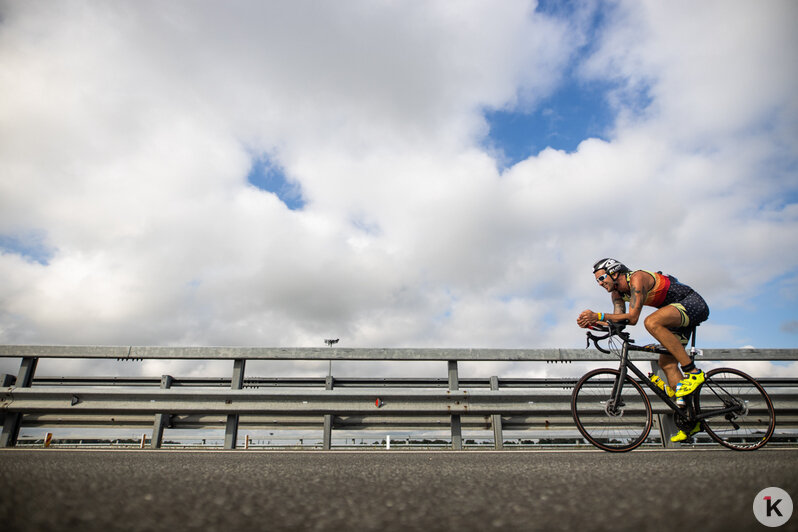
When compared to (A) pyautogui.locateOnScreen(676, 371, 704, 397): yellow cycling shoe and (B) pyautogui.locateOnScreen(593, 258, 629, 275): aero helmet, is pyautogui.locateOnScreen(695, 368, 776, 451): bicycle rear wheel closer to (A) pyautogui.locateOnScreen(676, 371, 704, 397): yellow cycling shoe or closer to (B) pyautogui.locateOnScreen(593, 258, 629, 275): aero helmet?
(A) pyautogui.locateOnScreen(676, 371, 704, 397): yellow cycling shoe

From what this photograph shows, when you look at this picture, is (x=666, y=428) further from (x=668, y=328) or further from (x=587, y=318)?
(x=587, y=318)

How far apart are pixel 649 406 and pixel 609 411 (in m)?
0.38

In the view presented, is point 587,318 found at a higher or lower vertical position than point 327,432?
higher

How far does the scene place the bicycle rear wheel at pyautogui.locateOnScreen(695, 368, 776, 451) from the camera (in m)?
4.54

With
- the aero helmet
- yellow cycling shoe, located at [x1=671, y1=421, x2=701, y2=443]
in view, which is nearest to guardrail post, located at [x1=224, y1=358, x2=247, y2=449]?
A: the aero helmet

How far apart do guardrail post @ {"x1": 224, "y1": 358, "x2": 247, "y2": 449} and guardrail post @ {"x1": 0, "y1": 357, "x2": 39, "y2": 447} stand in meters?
2.58

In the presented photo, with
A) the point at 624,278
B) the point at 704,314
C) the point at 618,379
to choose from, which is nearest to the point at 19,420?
the point at 618,379

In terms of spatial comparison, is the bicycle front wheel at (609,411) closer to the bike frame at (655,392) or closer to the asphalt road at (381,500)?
the bike frame at (655,392)

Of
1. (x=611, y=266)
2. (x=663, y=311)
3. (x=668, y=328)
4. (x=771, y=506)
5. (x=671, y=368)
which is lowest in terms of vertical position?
(x=771, y=506)

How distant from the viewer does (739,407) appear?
14.9ft

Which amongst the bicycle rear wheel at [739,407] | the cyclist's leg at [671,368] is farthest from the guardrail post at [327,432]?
the bicycle rear wheel at [739,407]

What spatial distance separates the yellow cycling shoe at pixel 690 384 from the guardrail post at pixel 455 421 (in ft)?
7.71

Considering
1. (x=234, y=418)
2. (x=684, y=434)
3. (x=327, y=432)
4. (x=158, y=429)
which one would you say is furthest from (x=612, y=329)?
(x=158, y=429)

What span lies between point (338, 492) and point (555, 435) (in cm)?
457
